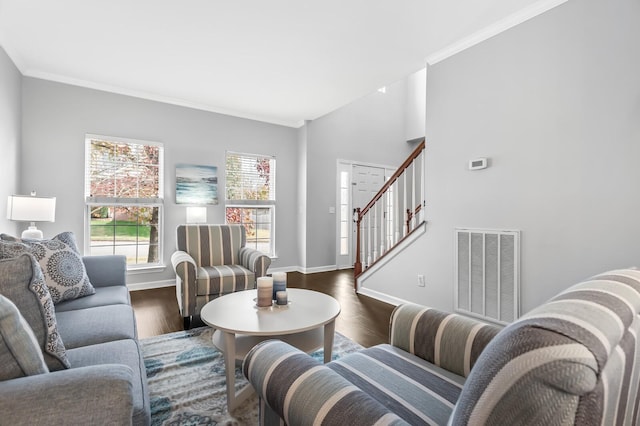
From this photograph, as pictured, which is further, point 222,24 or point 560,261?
point 222,24

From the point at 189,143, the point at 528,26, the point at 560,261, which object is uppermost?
the point at 528,26

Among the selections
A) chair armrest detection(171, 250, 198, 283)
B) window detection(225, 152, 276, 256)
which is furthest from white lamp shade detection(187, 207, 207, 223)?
chair armrest detection(171, 250, 198, 283)

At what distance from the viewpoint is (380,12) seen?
2.44m

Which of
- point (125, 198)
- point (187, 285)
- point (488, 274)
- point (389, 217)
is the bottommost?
point (187, 285)

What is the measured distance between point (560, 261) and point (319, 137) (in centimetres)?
389

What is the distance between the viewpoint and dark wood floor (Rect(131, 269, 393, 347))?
2.71 meters

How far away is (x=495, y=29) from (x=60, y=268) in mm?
3734

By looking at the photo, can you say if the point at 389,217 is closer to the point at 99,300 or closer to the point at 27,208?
the point at 99,300

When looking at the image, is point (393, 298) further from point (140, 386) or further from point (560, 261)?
point (140, 386)

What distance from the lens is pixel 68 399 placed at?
2.43 ft

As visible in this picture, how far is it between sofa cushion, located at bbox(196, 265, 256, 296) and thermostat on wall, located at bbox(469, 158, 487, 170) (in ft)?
7.53

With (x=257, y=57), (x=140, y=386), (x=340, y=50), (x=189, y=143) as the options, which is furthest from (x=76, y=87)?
(x=140, y=386)

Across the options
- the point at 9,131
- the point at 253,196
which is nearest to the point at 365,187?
the point at 253,196

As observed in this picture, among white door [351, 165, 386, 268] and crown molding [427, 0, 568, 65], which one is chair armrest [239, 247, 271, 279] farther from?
white door [351, 165, 386, 268]
